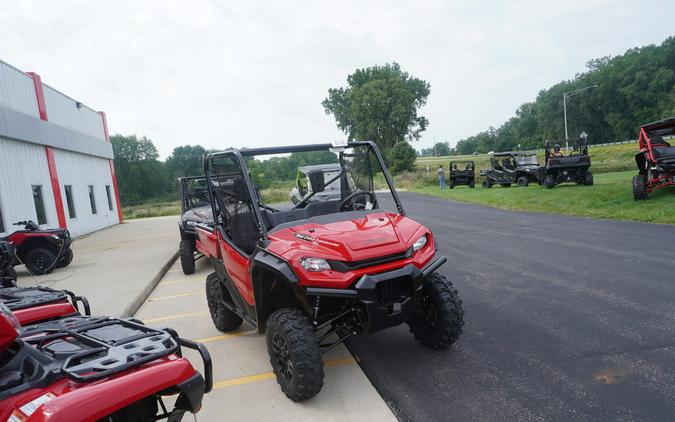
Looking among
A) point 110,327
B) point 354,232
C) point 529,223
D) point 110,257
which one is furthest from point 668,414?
point 110,257

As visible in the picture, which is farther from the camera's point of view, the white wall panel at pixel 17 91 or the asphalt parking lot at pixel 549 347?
the white wall panel at pixel 17 91

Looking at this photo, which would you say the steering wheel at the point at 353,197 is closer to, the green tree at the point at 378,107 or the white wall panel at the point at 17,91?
the white wall panel at the point at 17,91

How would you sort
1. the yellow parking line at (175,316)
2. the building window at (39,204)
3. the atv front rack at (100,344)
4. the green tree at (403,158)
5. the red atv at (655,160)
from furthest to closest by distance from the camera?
the green tree at (403,158) → the building window at (39,204) → the red atv at (655,160) → the yellow parking line at (175,316) → the atv front rack at (100,344)

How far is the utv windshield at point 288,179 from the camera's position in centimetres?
387

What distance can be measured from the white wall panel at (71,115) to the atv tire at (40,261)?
9.94 m

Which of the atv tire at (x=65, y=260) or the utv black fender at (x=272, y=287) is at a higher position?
the utv black fender at (x=272, y=287)

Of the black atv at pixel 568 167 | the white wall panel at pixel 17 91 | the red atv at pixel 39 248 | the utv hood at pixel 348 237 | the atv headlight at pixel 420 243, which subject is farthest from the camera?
the black atv at pixel 568 167

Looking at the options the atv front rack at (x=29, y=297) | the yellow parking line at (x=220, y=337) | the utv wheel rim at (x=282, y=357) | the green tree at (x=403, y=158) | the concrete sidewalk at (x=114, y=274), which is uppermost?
the green tree at (x=403, y=158)

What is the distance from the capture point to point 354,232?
324 cm

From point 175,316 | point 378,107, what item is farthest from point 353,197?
point 378,107

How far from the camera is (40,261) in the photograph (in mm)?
8742

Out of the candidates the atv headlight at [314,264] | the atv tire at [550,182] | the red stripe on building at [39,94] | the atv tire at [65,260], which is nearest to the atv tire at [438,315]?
the atv headlight at [314,264]

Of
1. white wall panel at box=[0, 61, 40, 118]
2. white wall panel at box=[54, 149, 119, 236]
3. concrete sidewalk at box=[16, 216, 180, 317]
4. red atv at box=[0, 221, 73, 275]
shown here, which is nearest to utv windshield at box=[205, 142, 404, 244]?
concrete sidewalk at box=[16, 216, 180, 317]

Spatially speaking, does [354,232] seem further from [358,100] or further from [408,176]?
[358,100]
